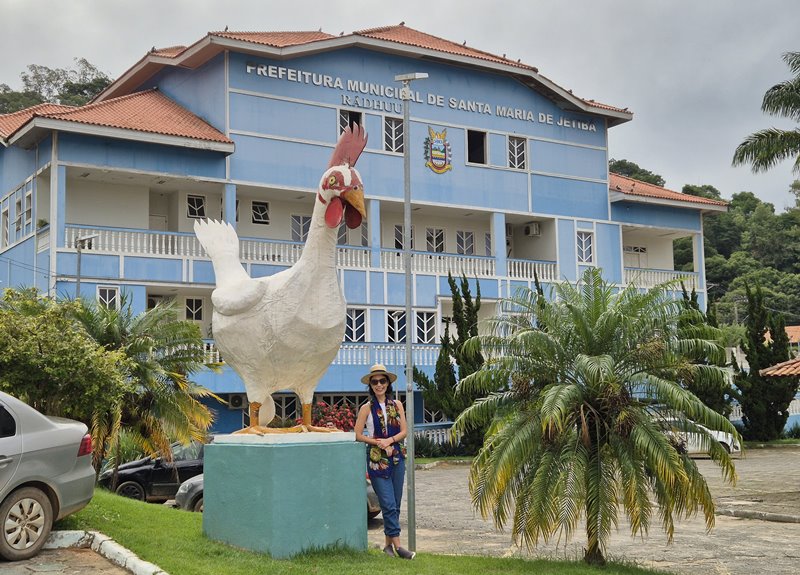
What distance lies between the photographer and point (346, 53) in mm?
31250

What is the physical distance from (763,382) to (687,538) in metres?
19.8

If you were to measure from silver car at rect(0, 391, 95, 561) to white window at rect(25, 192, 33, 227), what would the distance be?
20.5m

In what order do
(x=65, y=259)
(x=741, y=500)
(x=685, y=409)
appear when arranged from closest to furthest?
(x=685, y=409), (x=741, y=500), (x=65, y=259)

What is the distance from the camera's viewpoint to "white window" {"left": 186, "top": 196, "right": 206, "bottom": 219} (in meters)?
30.8

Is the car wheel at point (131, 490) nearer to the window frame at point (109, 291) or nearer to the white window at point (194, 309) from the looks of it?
the window frame at point (109, 291)

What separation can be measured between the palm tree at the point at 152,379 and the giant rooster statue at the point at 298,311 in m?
7.21

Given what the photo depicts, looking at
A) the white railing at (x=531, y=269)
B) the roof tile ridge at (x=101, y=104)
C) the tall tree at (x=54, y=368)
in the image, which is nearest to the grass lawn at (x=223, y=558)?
the tall tree at (x=54, y=368)

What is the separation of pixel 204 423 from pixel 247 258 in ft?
39.2

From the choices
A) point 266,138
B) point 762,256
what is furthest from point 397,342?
point 762,256

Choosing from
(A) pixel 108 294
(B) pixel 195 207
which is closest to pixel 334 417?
(A) pixel 108 294

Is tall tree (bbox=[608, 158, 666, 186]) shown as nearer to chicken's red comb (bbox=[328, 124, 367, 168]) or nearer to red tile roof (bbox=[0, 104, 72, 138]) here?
red tile roof (bbox=[0, 104, 72, 138])

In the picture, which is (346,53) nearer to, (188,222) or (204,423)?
(188,222)

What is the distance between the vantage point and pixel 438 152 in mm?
32688

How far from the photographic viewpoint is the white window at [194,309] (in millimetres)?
30125
